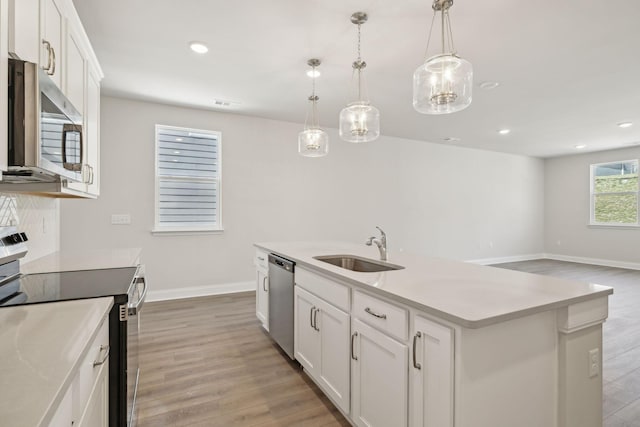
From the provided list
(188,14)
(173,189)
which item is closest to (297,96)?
(188,14)

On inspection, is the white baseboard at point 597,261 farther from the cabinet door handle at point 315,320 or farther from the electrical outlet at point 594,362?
the cabinet door handle at point 315,320

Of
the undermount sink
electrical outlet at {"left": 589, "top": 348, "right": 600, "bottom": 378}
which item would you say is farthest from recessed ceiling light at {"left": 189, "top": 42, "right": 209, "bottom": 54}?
electrical outlet at {"left": 589, "top": 348, "right": 600, "bottom": 378}

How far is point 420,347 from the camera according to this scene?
130 centimetres

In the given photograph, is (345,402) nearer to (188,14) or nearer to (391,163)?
(188,14)

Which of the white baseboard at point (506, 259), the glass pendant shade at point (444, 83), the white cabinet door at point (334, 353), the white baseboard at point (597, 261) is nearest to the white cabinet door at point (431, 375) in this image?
the white cabinet door at point (334, 353)

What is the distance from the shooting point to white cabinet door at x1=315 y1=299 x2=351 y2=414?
1794 mm

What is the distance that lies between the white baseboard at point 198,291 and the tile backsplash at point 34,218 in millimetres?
1597

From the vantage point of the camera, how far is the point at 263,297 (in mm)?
3188

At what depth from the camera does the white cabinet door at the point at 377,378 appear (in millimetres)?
1400

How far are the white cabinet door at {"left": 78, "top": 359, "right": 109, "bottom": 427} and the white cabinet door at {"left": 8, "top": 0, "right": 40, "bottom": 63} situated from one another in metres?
1.25

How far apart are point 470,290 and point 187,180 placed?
163 inches

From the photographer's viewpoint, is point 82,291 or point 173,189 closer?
point 82,291

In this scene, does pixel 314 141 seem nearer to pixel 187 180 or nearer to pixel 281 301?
pixel 281 301

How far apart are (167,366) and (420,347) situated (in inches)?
86.7
